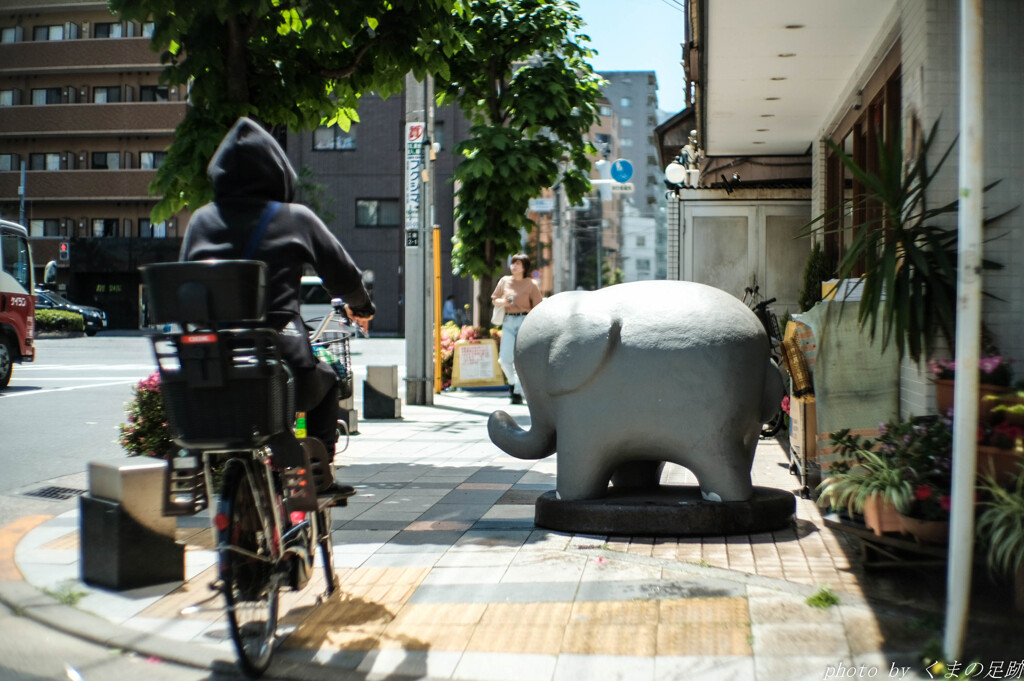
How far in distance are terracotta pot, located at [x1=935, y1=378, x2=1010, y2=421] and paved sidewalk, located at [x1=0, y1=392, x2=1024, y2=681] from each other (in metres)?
0.74

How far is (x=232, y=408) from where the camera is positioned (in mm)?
3721

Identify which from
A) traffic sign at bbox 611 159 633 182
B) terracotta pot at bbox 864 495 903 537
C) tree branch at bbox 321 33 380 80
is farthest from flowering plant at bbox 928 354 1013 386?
traffic sign at bbox 611 159 633 182

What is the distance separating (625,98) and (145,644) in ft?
307

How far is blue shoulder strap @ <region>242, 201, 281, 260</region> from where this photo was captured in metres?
4.21

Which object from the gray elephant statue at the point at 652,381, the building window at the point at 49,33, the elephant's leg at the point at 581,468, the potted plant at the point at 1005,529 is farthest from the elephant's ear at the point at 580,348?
the building window at the point at 49,33

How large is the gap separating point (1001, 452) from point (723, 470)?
1.75 meters

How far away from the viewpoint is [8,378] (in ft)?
53.2

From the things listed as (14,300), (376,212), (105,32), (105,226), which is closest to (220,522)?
(14,300)

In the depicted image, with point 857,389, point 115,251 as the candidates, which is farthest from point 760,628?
point 115,251

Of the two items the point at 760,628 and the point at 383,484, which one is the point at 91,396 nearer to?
the point at 383,484

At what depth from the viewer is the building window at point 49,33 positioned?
155ft

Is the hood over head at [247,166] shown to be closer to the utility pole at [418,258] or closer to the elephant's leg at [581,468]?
the elephant's leg at [581,468]

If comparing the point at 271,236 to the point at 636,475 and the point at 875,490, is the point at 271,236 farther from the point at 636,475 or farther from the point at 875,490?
the point at 636,475

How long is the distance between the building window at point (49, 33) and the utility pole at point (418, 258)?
39601 millimetres
